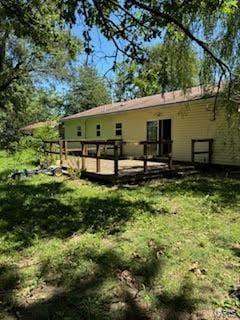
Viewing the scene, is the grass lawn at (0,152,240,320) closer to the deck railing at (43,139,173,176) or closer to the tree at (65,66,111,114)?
the deck railing at (43,139,173,176)

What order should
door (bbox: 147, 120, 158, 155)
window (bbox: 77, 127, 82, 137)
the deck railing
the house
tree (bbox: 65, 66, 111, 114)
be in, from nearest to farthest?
the deck railing
the house
door (bbox: 147, 120, 158, 155)
window (bbox: 77, 127, 82, 137)
tree (bbox: 65, 66, 111, 114)

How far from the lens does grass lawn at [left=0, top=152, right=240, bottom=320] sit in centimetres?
428

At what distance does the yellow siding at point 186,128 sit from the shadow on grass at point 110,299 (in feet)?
27.6

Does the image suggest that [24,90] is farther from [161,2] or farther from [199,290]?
[199,290]

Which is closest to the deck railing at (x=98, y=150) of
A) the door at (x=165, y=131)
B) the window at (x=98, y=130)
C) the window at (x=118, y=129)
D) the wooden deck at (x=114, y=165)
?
the wooden deck at (x=114, y=165)

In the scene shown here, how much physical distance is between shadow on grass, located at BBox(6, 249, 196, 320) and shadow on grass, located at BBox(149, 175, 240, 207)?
4539 mm

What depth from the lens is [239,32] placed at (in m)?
11.3

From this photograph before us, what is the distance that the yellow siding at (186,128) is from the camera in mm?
15164

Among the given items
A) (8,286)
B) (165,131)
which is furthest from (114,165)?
(8,286)

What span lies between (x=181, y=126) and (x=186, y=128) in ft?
1.16

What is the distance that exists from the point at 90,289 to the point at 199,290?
1.27 metres

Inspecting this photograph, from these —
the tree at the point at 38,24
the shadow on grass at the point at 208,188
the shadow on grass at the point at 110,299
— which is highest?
the tree at the point at 38,24

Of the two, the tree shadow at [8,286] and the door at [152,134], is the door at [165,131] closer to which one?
the door at [152,134]

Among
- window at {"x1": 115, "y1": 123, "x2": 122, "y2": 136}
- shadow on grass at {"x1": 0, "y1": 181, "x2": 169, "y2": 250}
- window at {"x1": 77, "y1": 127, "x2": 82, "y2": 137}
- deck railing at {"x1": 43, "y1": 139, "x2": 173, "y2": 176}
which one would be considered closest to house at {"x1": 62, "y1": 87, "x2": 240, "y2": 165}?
window at {"x1": 115, "y1": 123, "x2": 122, "y2": 136}
